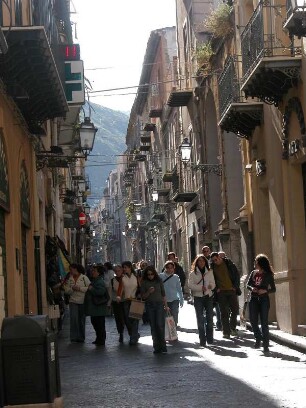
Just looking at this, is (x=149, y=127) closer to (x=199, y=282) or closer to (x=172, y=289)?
(x=172, y=289)

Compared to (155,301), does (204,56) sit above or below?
above

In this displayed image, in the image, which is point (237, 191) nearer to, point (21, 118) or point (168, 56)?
point (21, 118)

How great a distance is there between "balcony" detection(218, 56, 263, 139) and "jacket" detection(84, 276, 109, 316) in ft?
15.1

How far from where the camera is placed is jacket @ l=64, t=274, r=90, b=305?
73.9 ft

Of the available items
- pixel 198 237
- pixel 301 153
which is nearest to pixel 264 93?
pixel 301 153

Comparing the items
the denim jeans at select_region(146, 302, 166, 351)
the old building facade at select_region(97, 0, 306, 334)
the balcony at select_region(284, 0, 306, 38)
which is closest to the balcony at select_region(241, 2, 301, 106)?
the old building facade at select_region(97, 0, 306, 334)

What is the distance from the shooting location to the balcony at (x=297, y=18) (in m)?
15.6

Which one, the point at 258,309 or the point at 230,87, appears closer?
the point at 258,309

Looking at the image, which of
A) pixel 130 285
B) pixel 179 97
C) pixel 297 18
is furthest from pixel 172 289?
pixel 179 97

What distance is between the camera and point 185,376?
1376 cm

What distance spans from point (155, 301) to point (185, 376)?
4.79m

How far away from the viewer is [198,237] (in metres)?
38.9

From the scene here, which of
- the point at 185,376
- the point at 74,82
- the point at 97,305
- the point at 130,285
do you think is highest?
the point at 74,82

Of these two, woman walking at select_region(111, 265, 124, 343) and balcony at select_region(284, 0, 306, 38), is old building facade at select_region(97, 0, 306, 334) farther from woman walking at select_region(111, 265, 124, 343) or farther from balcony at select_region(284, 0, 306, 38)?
woman walking at select_region(111, 265, 124, 343)
